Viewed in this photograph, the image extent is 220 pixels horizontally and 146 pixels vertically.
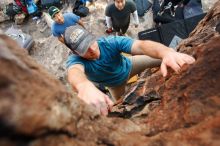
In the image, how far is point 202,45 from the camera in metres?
3.38

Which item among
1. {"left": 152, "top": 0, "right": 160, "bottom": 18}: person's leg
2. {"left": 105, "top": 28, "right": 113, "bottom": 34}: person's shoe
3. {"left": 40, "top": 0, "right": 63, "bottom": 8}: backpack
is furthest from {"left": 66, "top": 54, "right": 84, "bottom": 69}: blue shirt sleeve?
{"left": 40, "top": 0, "right": 63, "bottom": 8}: backpack

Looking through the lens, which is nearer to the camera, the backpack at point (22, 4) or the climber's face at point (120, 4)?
the climber's face at point (120, 4)

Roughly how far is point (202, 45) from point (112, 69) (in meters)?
1.97

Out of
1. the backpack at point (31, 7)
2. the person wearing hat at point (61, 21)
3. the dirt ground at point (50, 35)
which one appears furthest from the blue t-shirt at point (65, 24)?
the backpack at point (31, 7)

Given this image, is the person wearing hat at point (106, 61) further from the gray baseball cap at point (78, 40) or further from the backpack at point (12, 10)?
the backpack at point (12, 10)

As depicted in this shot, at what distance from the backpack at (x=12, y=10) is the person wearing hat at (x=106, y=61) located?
573 cm

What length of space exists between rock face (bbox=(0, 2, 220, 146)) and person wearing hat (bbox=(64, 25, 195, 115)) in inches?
8.0

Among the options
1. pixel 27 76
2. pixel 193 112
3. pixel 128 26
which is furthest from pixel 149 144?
pixel 128 26

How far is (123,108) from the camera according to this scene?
3352mm

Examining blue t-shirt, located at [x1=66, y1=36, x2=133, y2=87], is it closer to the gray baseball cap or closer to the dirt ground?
the gray baseball cap

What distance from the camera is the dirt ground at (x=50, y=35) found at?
361 inches

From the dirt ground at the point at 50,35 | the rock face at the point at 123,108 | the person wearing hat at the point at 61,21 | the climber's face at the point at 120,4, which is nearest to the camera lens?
the rock face at the point at 123,108

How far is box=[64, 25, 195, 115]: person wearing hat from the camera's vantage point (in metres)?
3.15

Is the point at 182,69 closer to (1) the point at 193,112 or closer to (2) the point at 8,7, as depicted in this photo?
(1) the point at 193,112
